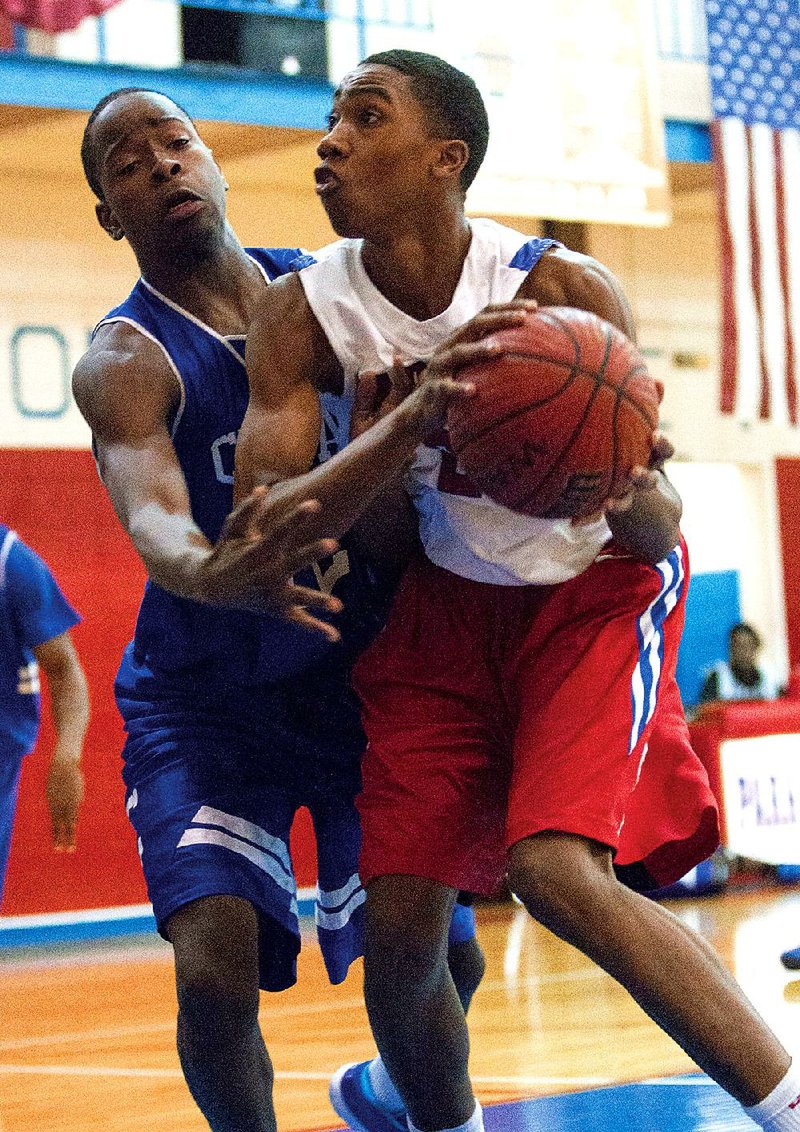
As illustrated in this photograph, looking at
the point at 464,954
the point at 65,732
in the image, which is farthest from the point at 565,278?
the point at 65,732

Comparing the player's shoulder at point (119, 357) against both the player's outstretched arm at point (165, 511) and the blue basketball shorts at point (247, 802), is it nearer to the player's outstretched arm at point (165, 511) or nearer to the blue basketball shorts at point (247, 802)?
the player's outstretched arm at point (165, 511)

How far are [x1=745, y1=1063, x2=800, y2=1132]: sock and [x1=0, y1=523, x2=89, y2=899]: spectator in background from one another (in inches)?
104

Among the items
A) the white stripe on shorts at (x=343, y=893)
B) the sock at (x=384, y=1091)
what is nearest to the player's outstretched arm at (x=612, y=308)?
the white stripe on shorts at (x=343, y=893)

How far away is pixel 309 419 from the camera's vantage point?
3039 millimetres

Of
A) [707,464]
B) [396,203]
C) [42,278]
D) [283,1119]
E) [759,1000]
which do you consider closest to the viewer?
[396,203]

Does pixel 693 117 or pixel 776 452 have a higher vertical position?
pixel 693 117

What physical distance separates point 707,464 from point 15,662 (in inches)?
332

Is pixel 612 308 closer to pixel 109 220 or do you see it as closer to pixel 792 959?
pixel 109 220

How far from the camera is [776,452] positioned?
13.4 metres

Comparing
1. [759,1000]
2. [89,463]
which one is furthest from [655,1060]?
[89,463]

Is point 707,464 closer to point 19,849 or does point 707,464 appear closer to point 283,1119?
point 19,849

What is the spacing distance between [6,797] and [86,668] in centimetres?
478

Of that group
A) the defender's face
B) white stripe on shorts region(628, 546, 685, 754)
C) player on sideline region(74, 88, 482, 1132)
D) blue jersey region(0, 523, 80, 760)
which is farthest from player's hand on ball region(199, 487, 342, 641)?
the defender's face

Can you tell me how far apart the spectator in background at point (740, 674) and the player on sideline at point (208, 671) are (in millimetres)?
7993
